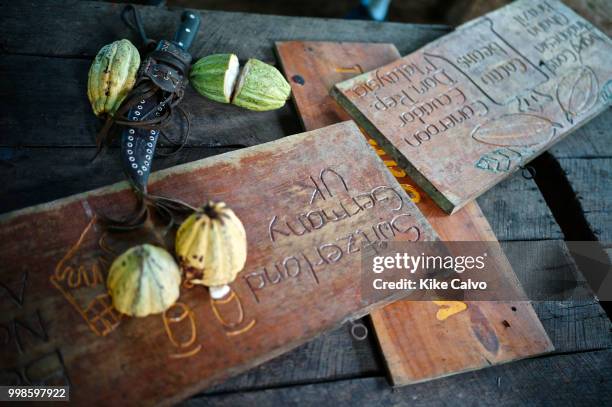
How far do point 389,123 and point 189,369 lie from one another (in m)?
1.06

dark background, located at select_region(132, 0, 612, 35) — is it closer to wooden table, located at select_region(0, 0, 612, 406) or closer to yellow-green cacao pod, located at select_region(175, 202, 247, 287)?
wooden table, located at select_region(0, 0, 612, 406)

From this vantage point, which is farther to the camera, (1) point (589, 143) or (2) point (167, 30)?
(1) point (589, 143)

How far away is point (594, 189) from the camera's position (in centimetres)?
189

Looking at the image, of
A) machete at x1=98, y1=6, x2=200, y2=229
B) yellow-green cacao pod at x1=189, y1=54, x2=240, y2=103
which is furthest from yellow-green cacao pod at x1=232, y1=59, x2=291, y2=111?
machete at x1=98, y1=6, x2=200, y2=229

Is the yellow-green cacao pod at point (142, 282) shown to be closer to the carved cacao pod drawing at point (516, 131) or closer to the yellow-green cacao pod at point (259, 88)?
the yellow-green cacao pod at point (259, 88)

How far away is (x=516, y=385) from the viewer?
1372 mm

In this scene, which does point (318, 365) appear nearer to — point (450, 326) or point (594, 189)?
point (450, 326)

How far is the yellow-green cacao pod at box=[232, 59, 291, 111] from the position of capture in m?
1.66

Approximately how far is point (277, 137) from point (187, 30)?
508mm

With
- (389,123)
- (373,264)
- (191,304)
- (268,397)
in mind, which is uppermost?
(389,123)

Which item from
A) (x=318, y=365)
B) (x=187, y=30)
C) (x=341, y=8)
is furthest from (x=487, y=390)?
(x=341, y=8)

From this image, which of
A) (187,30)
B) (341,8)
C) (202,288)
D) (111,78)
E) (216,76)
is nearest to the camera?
(202,288)

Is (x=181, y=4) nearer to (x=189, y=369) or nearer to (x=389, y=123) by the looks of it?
(x=389, y=123)

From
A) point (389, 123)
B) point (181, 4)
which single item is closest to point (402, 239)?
point (389, 123)
